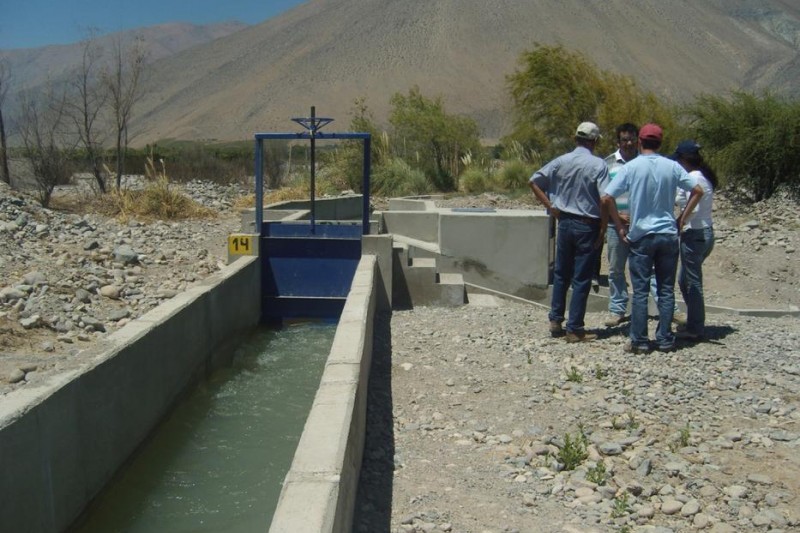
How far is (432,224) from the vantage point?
13531 millimetres

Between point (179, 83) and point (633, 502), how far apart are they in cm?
12478

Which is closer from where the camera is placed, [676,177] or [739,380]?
[739,380]

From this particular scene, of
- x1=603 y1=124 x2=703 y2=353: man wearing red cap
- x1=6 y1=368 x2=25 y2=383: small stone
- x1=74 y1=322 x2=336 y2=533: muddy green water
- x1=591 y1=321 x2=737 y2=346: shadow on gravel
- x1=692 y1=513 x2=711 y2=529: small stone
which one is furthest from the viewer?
x1=6 y1=368 x2=25 y2=383: small stone

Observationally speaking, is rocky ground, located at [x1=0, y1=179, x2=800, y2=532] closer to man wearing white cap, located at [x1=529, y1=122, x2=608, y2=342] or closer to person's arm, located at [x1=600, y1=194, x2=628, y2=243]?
man wearing white cap, located at [x1=529, y1=122, x2=608, y2=342]

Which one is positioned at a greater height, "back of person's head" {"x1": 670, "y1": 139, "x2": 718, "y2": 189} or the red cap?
the red cap

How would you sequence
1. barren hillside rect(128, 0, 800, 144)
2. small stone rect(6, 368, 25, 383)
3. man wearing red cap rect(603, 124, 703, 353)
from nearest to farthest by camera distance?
1. man wearing red cap rect(603, 124, 703, 353)
2. small stone rect(6, 368, 25, 383)
3. barren hillside rect(128, 0, 800, 144)

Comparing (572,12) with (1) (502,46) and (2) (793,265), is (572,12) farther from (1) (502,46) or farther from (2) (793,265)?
(2) (793,265)

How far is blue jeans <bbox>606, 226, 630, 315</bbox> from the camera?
7.79 meters

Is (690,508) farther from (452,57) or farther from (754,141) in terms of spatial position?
(452,57)

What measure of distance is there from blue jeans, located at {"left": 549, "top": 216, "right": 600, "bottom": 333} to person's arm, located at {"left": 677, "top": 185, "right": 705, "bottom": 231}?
73 cm

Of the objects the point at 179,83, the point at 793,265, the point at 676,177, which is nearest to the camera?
the point at 676,177

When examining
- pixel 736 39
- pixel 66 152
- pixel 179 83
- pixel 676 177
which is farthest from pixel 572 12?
pixel 676 177

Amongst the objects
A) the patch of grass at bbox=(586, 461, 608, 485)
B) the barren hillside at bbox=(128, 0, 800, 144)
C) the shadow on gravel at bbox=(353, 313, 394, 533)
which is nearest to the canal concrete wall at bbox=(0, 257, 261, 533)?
the shadow on gravel at bbox=(353, 313, 394, 533)

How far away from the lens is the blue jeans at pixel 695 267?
7090mm
